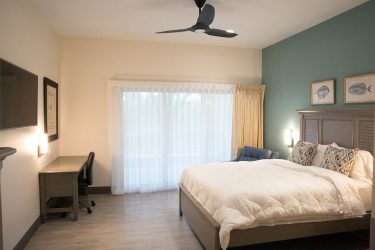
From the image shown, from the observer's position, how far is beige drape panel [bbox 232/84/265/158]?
543 cm

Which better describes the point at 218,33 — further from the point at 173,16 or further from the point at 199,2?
the point at 173,16

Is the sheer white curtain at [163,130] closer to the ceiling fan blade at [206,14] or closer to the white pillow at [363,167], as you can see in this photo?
the ceiling fan blade at [206,14]

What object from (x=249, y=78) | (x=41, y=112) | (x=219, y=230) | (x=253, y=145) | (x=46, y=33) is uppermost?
(x=46, y=33)

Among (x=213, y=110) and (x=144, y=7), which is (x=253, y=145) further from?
(x=144, y=7)

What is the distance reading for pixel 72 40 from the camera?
15.7 ft

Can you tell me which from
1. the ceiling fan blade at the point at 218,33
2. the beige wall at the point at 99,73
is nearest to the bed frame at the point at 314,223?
the ceiling fan blade at the point at 218,33

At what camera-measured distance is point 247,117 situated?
550 cm

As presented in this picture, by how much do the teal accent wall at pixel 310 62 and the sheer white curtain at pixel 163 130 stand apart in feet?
2.99

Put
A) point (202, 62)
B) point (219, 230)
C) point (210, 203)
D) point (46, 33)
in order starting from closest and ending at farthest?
point (219, 230)
point (210, 203)
point (46, 33)
point (202, 62)

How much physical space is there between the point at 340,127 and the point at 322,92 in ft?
2.07

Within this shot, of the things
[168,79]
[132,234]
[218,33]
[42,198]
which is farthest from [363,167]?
[42,198]

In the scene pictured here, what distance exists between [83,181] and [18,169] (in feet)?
4.19

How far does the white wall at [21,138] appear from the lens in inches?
101

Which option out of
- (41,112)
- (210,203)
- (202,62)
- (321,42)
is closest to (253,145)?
(202,62)
